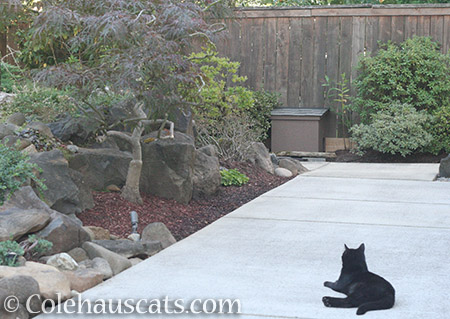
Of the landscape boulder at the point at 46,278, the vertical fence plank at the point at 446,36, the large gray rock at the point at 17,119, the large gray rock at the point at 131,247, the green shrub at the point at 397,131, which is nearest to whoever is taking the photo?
the landscape boulder at the point at 46,278

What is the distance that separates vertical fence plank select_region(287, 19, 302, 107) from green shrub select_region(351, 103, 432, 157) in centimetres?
165

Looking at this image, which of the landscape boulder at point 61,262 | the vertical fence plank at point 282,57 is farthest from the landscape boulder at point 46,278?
the vertical fence plank at point 282,57

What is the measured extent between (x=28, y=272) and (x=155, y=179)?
321 cm

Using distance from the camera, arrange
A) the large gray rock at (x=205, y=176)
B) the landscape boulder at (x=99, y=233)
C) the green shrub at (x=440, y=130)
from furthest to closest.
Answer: the green shrub at (x=440, y=130), the large gray rock at (x=205, y=176), the landscape boulder at (x=99, y=233)

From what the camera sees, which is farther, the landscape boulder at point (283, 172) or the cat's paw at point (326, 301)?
the landscape boulder at point (283, 172)

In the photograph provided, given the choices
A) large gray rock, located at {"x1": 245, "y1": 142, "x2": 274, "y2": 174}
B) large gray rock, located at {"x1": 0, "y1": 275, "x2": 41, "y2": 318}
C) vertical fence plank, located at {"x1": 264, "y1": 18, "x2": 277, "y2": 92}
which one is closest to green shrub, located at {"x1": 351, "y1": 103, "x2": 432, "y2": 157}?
vertical fence plank, located at {"x1": 264, "y1": 18, "x2": 277, "y2": 92}

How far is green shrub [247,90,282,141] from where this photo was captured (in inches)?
471

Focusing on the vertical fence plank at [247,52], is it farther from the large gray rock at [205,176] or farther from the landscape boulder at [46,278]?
the landscape boulder at [46,278]

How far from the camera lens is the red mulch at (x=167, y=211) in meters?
5.81

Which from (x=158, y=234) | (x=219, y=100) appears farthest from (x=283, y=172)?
(x=158, y=234)

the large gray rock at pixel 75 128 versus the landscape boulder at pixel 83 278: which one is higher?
the large gray rock at pixel 75 128

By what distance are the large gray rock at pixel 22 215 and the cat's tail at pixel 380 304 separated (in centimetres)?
230

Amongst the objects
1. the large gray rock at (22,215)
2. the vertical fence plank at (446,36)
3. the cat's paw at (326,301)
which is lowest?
the cat's paw at (326,301)

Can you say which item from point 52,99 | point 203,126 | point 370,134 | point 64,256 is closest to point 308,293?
point 64,256
